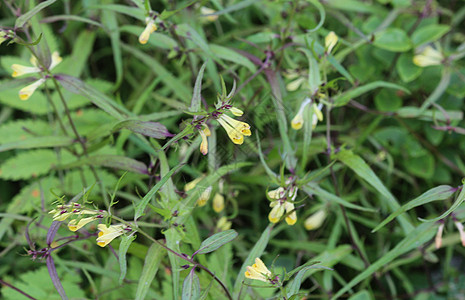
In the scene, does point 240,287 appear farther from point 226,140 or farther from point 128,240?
point 226,140

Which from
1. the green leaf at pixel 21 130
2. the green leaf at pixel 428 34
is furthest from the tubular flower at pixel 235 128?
the green leaf at pixel 428 34

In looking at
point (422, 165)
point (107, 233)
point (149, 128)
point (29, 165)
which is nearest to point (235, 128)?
point (149, 128)

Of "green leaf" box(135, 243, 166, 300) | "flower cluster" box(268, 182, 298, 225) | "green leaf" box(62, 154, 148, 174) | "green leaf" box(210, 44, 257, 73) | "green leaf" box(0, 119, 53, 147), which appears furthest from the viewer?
"green leaf" box(0, 119, 53, 147)

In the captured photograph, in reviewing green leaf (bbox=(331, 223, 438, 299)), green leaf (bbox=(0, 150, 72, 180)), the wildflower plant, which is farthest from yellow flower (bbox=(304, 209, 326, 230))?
green leaf (bbox=(0, 150, 72, 180))

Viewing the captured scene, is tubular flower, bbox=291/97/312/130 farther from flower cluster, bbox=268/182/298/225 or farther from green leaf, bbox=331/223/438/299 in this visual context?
green leaf, bbox=331/223/438/299

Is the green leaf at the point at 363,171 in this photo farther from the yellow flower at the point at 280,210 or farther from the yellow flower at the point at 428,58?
the yellow flower at the point at 428,58

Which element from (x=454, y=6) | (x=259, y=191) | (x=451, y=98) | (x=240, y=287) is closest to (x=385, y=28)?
(x=451, y=98)
